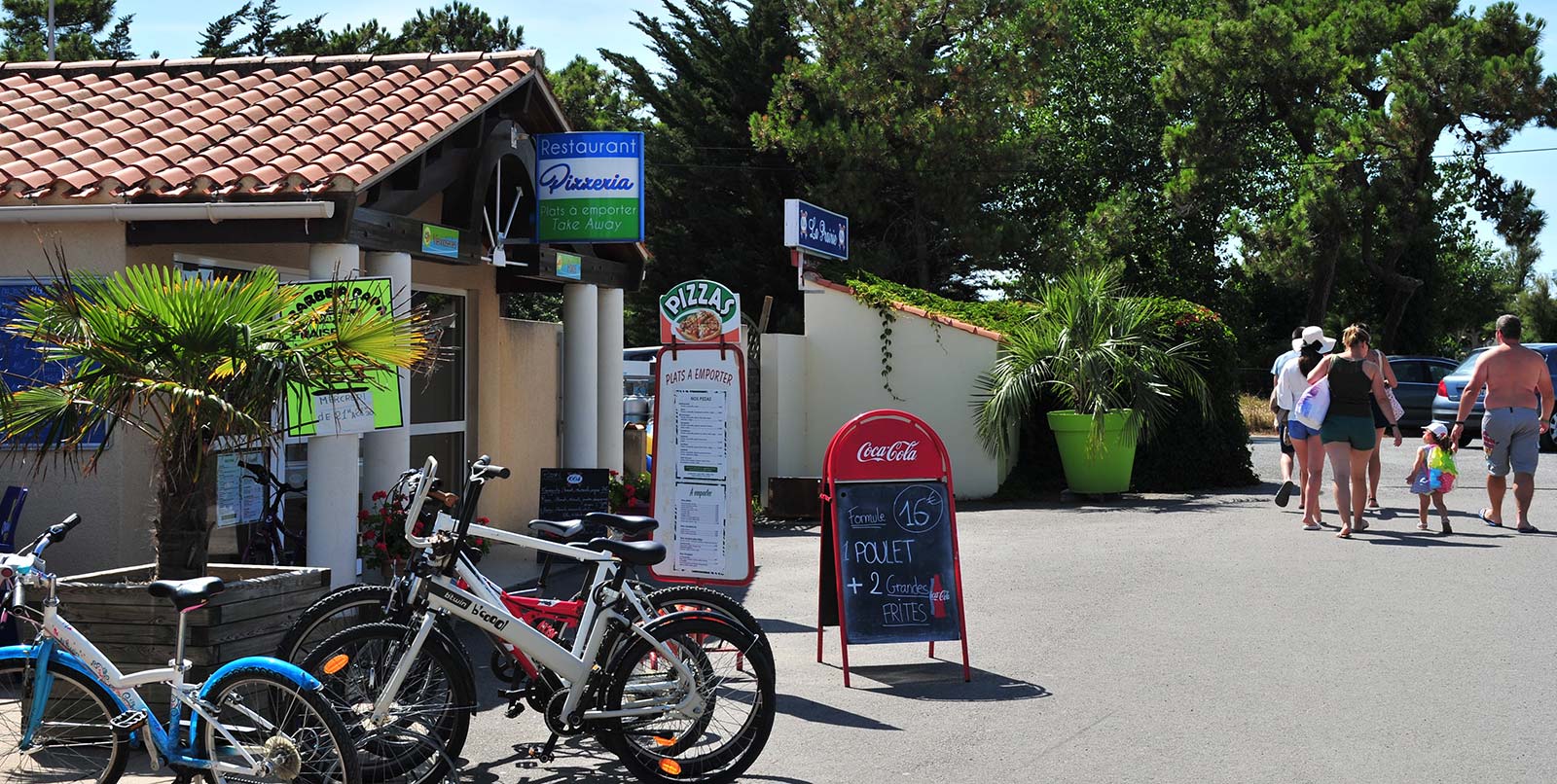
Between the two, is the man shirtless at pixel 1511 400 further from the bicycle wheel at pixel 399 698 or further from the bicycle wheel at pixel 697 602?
the bicycle wheel at pixel 399 698

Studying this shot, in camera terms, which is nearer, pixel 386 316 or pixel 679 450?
pixel 386 316

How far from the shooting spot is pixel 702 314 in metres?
8.45

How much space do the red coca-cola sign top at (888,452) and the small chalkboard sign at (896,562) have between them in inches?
2.6

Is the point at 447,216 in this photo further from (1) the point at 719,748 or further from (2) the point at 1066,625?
(1) the point at 719,748

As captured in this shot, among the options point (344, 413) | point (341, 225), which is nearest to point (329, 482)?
point (344, 413)

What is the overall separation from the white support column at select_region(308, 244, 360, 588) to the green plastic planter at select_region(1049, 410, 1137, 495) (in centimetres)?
920

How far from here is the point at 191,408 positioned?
18.4ft

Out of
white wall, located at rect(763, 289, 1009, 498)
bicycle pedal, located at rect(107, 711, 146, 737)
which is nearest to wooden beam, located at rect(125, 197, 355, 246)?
bicycle pedal, located at rect(107, 711, 146, 737)

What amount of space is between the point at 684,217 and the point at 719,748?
94.4 ft

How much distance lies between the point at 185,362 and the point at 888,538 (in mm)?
3508

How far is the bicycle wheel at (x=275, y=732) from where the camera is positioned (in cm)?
466

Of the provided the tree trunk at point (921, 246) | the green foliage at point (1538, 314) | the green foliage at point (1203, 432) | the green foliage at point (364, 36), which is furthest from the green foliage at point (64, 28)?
the green foliage at point (1538, 314)

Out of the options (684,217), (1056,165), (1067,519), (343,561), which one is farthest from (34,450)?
(1056,165)

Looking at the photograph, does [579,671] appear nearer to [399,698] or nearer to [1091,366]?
[399,698]
